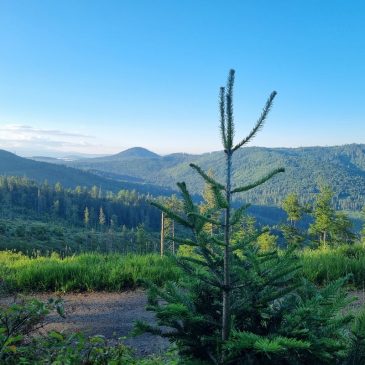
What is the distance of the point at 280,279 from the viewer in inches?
108

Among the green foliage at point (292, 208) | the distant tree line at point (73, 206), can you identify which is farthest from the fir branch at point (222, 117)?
the distant tree line at point (73, 206)

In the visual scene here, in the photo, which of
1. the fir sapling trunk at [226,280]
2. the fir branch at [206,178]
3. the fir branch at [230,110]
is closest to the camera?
the fir branch at [230,110]

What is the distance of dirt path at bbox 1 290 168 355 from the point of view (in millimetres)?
5691

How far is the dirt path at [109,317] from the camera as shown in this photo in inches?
224

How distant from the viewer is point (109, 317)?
7.03 m

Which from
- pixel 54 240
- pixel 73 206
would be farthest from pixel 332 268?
pixel 73 206

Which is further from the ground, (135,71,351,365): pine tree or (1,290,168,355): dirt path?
(135,71,351,365): pine tree

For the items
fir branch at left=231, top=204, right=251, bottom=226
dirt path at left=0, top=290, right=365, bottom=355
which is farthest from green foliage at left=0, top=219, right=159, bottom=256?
fir branch at left=231, top=204, right=251, bottom=226

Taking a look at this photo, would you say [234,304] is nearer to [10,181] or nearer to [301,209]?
[301,209]

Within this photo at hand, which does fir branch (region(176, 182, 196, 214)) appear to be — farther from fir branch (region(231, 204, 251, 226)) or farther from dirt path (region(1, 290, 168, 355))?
dirt path (region(1, 290, 168, 355))

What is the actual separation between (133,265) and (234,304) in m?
7.40

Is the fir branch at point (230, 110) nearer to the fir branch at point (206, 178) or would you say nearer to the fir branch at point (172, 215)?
the fir branch at point (206, 178)

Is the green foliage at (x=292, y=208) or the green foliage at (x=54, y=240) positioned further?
the green foliage at (x=54, y=240)

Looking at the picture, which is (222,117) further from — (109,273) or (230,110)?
(109,273)
